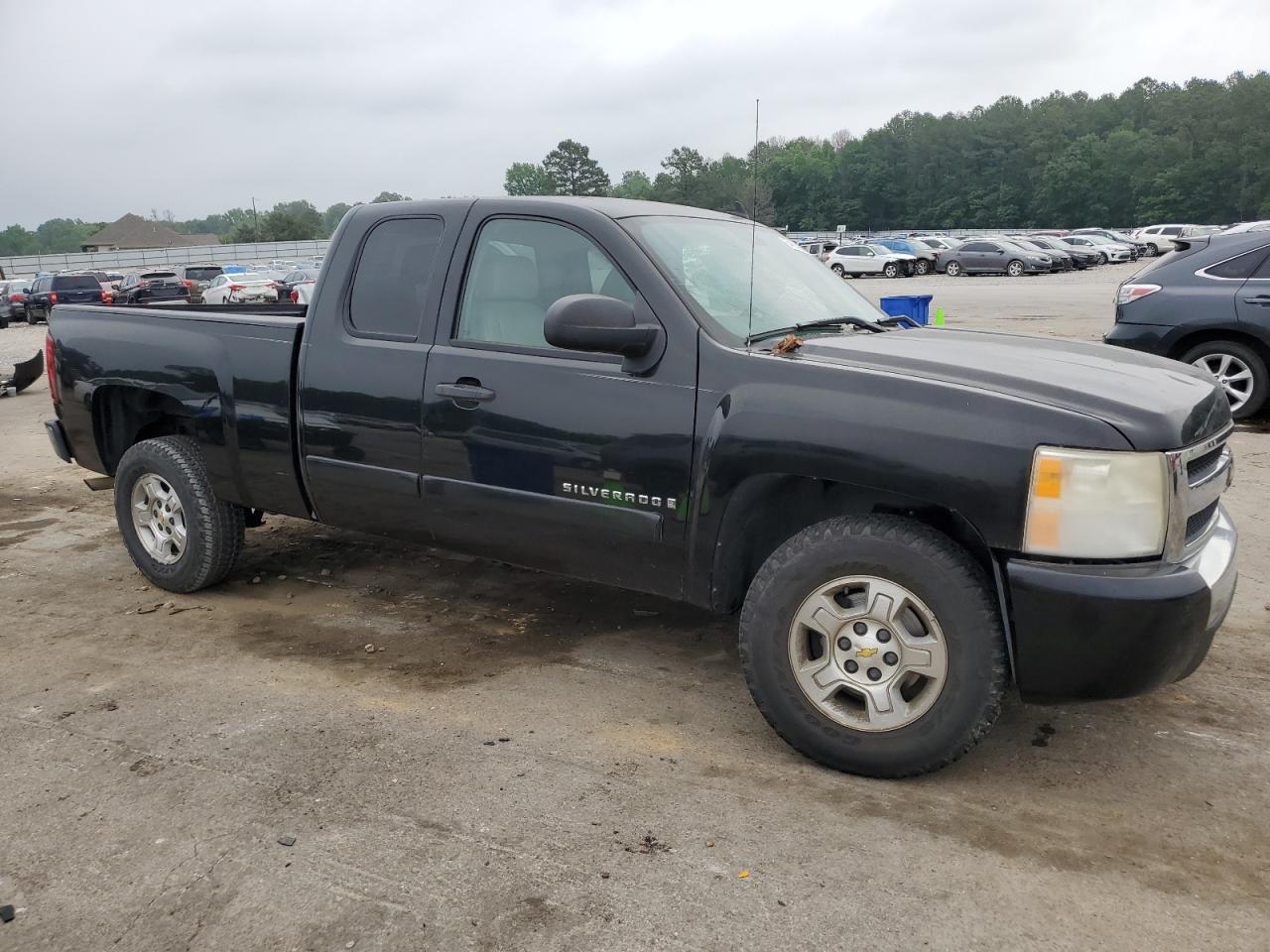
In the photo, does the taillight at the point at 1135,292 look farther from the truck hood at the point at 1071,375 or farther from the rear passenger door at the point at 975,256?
the rear passenger door at the point at 975,256

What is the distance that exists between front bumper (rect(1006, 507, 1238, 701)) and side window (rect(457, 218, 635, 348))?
1.84 metres

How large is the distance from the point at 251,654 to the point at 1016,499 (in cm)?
320

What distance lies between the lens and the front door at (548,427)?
→ 3590 millimetres

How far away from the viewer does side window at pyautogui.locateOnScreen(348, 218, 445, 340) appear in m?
4.29

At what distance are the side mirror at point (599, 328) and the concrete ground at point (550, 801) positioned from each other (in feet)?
4.41

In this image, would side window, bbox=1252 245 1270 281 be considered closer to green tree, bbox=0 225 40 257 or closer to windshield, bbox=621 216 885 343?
windshield, bbox=621 216 885 343

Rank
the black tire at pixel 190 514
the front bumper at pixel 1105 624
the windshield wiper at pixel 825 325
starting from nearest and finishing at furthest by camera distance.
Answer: the front bumper at pixel 1105 624 < the windshield wiper at pixel 825 325 < the black tire at pixel 190 514

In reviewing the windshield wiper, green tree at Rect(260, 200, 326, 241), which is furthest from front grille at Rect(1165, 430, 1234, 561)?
green tree at Rect(260, 200, 326, 241)

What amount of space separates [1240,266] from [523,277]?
7489 mm

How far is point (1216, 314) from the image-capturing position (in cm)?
882

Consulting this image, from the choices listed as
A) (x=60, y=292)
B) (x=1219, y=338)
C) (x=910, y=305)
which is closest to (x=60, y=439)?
(x=910, y=305)

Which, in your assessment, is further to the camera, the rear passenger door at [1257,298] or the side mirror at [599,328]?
the rear passenger door at [1257,298]

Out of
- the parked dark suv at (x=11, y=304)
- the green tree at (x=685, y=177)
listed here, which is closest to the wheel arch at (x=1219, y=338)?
the green tree at (x=685, y=177)

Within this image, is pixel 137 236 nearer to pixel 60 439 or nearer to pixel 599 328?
pixel 60 439
